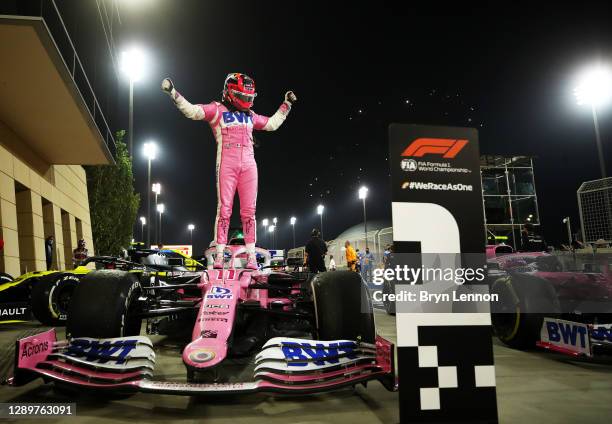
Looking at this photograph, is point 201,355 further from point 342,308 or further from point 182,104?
point 182,104

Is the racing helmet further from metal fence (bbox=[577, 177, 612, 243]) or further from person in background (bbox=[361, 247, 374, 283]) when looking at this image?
person in background (bbox=[361, 247, 374, 283])

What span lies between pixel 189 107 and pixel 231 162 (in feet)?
2.42

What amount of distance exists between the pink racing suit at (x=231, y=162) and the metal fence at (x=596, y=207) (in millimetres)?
11048

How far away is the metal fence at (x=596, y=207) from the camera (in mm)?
12203

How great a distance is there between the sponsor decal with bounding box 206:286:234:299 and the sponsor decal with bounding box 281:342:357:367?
72 centimetres

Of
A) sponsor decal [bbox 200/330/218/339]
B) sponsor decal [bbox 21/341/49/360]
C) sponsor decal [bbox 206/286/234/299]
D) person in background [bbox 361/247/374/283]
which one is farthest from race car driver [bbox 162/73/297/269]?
person in background [bbox 361/247/374/283]

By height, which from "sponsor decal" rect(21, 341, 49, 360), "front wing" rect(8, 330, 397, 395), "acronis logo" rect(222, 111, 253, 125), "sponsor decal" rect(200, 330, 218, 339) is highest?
"acronis logo" rect(222, 111, 253, 125)

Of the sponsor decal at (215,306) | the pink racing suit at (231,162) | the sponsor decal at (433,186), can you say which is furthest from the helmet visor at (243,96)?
the sponsor decal at (433,186)

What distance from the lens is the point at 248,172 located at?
4.96 meters

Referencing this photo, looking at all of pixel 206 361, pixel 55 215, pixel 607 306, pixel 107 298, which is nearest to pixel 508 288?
pixel 607 306

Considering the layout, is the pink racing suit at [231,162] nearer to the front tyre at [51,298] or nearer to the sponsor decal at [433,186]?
the sponsor decal at [433,186]

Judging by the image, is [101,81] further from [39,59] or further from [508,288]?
[508,288]

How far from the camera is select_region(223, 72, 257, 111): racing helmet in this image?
16.5 ft

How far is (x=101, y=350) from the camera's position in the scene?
3.29 metres
